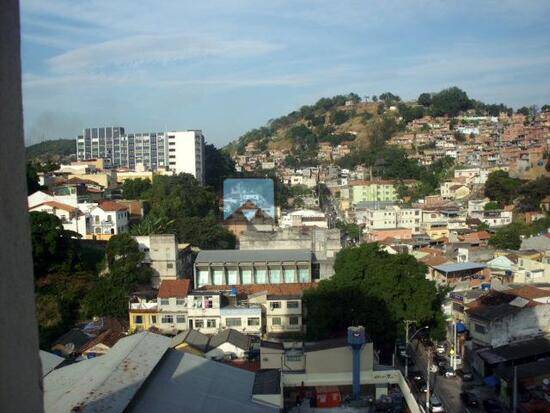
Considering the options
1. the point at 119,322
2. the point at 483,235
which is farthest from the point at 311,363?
the point at 483,235

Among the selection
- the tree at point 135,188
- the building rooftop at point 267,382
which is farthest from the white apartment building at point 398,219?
the building rooftop at point 267,382

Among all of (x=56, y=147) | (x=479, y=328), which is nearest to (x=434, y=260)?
(x=479, y=328)

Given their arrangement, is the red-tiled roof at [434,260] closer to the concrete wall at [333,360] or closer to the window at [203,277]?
the window at [203,277]

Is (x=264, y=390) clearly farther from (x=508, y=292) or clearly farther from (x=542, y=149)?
(x=542, y=149)

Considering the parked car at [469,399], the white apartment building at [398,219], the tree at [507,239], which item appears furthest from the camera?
the white apartment building at [398,219]

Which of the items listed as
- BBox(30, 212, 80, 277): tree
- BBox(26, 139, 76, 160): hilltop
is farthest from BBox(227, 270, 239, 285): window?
BBox(26, 139, 76, 160): hilltop

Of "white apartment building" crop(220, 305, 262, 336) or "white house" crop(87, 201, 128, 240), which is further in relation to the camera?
"white house" crop(87, 201, 128, 240)

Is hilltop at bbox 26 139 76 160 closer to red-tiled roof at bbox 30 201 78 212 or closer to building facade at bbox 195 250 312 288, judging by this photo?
red-tiled roof at bbox 30 201 78 212
